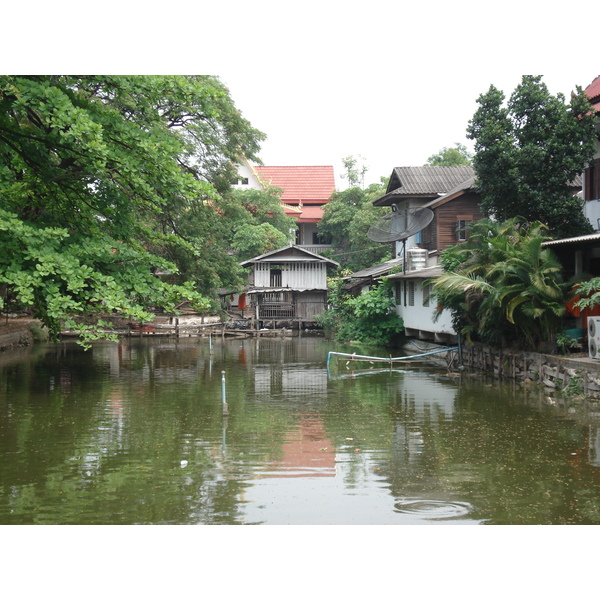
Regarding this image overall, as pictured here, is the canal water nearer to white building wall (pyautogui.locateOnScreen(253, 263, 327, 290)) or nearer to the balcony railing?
white building wall (pyautogui.locateOnScreen(253, 263, 327, 290))

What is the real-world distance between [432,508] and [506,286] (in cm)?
1052

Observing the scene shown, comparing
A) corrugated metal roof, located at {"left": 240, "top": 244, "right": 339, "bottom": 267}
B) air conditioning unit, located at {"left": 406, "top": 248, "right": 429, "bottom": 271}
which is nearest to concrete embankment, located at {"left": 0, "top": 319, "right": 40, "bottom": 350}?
corrugated metal roof, located at {"left": 240, "top": 244, "right": 339, "bottom": 267}

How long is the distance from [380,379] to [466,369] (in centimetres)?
341

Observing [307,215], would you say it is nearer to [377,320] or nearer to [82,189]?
[377,320]

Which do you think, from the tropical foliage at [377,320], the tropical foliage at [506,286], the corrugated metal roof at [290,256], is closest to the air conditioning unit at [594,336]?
the tropical foliage at [506,286]

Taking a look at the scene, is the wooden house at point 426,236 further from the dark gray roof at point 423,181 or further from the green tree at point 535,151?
the green tree at point 535,151

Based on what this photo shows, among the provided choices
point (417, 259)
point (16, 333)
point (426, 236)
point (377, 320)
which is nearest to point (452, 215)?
point (426, 236)

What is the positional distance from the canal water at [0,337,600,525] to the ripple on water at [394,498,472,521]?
1.0 inches

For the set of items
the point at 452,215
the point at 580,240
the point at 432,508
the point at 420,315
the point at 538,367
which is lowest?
the point at 432,508

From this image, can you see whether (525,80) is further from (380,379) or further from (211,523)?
(211,523)

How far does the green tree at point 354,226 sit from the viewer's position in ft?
142

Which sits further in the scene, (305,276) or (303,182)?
(303,182)

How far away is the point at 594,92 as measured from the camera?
812 inches

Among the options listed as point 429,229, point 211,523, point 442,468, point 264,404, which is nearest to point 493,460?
point 442,468
